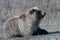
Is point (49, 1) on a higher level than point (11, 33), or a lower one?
higher

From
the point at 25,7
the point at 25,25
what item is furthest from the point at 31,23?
the point at 25,7

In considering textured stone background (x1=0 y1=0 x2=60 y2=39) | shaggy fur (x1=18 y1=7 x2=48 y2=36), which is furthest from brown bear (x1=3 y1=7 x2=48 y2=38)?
textured stone background (x1=0 y1=0 x2=60 y2=39)

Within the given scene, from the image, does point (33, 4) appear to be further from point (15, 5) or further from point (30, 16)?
point (30, 16)

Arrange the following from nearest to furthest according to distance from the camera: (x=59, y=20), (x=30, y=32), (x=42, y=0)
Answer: (x=30, y=32)
(x=59, y=20)
(x=42, y=0)

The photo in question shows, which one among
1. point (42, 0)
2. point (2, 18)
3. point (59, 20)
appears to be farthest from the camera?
A: point (42, 0)

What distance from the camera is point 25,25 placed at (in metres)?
4.45

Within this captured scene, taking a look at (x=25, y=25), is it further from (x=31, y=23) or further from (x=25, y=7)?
(x=25, y=7)

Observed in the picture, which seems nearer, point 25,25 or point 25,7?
point 25,25

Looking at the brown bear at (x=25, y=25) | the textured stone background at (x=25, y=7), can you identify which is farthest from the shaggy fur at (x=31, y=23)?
the textured stone background at (x=25, y=7)

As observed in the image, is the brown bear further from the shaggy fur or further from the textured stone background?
the textured stone background

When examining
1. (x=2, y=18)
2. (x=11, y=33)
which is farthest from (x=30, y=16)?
(x=2, y=18)

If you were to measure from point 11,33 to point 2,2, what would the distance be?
4100mm

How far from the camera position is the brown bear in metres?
4.40

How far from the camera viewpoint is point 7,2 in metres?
8.45
